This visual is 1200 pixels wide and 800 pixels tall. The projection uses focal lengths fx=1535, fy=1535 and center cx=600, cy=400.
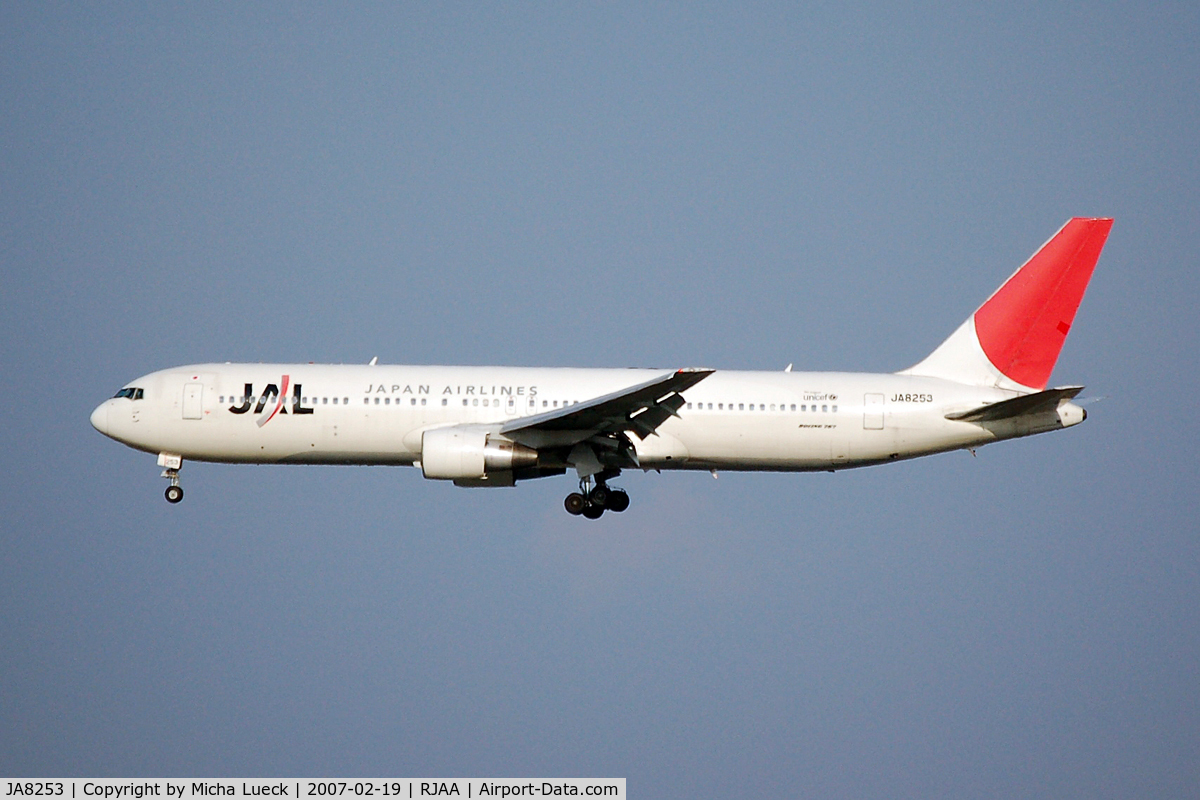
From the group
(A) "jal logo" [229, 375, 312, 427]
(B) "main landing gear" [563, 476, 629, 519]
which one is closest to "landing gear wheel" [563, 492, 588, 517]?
(B) "main landing gear" [563, 476, 629, 519]

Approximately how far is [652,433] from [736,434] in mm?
2154

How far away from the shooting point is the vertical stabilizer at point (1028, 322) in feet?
133

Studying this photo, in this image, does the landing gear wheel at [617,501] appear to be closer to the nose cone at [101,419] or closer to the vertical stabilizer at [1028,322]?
the vertical stabilizer at [1028,322]

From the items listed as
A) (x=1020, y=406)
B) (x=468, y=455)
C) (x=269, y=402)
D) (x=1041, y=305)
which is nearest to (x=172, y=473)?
(x=269, y=402)

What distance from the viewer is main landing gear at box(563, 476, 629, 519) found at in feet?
129

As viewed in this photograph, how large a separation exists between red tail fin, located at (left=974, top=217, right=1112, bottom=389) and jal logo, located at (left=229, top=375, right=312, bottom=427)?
58.9ft

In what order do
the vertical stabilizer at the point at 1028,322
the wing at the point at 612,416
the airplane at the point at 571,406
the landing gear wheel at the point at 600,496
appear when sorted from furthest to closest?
the vertical stabilizer at the point at 1028,322
the landing gear wheel at the point at 600,496
the airplane at the point at 571,406
the wing at the point at 612,416

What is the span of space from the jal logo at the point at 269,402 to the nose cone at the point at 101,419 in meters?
3.81

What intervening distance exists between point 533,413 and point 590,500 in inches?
106

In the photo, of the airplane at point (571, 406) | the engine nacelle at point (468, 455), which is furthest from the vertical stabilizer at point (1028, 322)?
the engine nacelle at point (468, 455)

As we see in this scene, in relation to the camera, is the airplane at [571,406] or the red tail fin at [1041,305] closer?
the airplane at [571,406]

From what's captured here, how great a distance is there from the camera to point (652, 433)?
38688mm

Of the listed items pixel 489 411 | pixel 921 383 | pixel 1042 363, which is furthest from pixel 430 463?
pixel 1042 363

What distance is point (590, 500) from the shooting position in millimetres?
39406
